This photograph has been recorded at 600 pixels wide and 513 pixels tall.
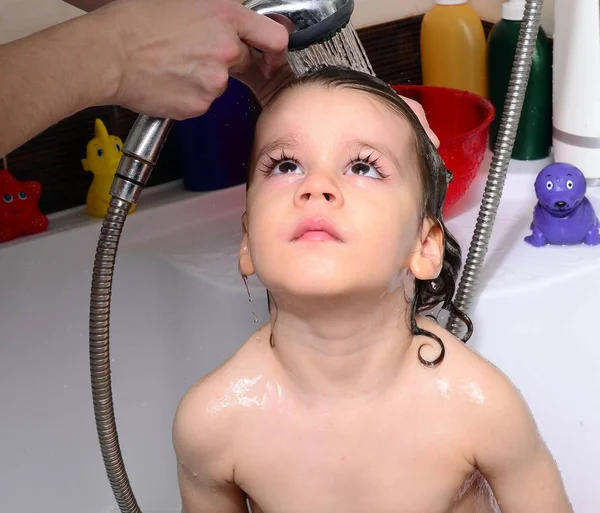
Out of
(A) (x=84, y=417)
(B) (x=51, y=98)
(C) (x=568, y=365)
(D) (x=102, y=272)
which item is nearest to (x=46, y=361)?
(A) (x=84, y=417)

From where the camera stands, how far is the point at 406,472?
1.00m

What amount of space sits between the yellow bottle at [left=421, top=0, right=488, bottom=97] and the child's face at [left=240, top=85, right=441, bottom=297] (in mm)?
835

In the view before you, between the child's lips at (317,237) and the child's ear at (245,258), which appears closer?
the child's lips at (317,237)

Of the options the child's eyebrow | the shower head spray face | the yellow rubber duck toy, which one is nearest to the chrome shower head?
the shower head spray face

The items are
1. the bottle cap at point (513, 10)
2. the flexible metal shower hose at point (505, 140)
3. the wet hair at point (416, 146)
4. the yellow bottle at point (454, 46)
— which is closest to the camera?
the wet hair at point (416, 146)

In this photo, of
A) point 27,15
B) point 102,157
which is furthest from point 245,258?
point 27,15

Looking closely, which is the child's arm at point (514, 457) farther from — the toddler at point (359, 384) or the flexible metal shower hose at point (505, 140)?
the flexible metal shower hose at point (505, 140)

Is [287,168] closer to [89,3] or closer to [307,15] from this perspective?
[307,15]

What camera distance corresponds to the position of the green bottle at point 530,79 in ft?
5.30

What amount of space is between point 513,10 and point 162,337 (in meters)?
0.82

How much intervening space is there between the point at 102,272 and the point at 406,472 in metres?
0.39

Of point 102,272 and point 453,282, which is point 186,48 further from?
point 453,282

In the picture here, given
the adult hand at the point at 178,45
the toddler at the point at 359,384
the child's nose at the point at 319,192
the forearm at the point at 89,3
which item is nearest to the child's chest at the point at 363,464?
the toddler at the point at 359,384

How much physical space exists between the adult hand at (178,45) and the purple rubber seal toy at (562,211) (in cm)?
56
